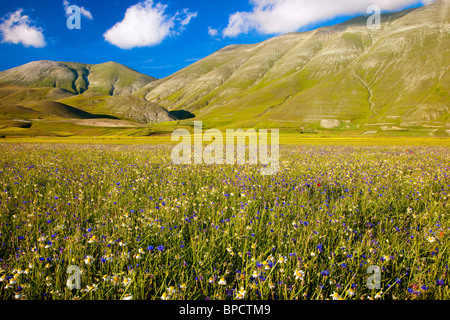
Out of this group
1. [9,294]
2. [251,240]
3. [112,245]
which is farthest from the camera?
[251,240]

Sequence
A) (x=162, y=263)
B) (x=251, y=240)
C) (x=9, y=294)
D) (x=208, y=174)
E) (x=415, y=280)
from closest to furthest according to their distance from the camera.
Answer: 1. (x=9, y=294)
2. (x=415, y=280)
3. (x=162, y=263)
4. (x=251, y=240)
5. (x=208, y=174)

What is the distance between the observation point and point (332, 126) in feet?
489

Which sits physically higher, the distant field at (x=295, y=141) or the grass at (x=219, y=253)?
the distant field at (x=295, y=141)

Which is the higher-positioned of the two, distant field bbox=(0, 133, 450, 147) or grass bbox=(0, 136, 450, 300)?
distant field bbox=(0, 133, 450, 147)

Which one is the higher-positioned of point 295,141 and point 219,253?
point 295,141

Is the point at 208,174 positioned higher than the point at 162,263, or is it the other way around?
the point at 208,174

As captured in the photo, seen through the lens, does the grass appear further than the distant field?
No

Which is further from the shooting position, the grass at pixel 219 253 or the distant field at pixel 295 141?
the distant field at pixel 295 141

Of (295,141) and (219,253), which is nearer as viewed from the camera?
(219,253)
